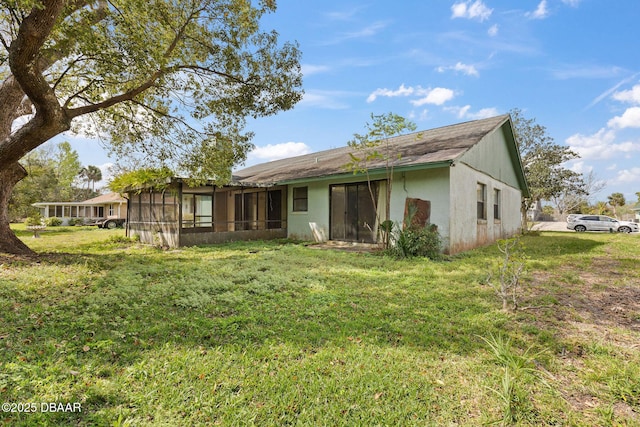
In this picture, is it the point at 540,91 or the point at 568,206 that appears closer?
the point at 540,91

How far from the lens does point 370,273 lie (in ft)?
21.2

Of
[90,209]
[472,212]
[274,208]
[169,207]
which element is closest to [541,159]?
[472,212]

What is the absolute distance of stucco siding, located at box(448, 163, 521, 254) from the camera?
927cm

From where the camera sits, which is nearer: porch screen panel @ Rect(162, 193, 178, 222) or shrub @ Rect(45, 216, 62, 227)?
porch screen panel @ Rect(162, 193, 178, 222)

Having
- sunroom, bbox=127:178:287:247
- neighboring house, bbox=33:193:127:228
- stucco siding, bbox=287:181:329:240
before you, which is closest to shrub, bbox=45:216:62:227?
neighboring house, bbox=33:193:127:228

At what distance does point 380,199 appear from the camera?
416 inches

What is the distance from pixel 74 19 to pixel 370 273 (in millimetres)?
7537

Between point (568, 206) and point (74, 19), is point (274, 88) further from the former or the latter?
point (568, 206)

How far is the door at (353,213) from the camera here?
1085 cm

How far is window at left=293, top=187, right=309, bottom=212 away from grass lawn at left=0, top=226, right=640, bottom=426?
25.1ft

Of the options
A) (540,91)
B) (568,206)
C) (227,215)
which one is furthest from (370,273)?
(568,206)

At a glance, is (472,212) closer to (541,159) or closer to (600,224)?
(600,224)

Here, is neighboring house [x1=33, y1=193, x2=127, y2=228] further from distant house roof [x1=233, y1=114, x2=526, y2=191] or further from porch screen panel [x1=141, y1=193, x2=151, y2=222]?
distant house roof [x1=233, y1=114, x2=526, y2=191]

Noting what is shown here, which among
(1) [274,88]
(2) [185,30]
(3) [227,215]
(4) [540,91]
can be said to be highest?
(4) [540,91]
